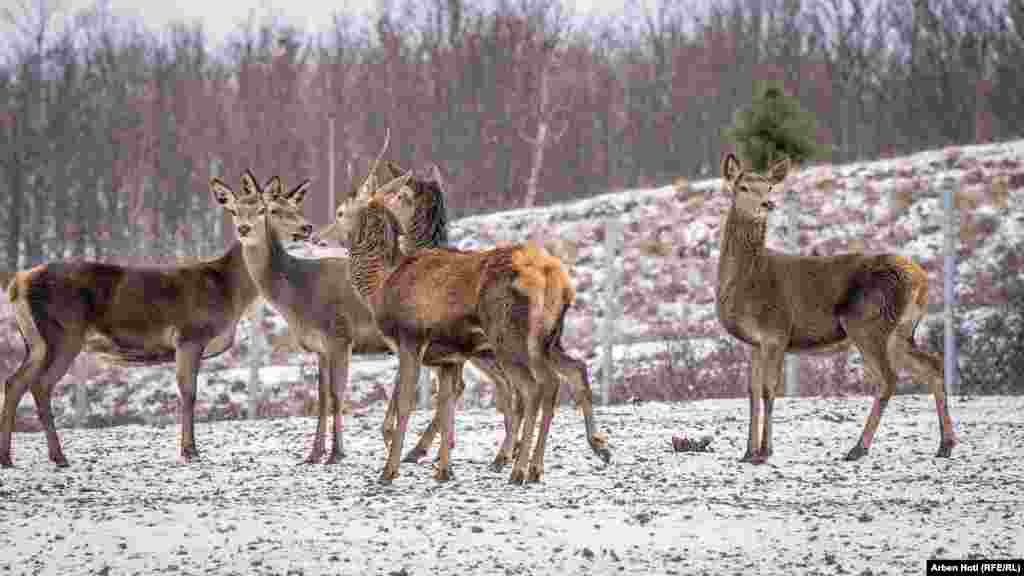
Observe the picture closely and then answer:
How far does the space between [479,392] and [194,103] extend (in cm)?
3821

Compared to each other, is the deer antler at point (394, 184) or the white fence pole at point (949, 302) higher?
the deer antler at point (394, 184)

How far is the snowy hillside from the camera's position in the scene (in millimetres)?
20703

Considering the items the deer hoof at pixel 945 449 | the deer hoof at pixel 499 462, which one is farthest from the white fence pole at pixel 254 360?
the deer hoof at pixel 945 449

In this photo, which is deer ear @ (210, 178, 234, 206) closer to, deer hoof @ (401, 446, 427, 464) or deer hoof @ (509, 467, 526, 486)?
deer hoof @ (401, 446, 427, 464)

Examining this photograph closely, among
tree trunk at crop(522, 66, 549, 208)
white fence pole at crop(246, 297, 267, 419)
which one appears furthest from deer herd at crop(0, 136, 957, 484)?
tree trunk at crop(522, 66, 549, 208)

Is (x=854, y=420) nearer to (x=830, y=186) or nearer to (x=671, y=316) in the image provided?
(x=671, y=316)

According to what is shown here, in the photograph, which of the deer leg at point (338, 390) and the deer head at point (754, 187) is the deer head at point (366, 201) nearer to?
the deer leg at point (338, 390)

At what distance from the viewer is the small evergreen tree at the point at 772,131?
31375mm

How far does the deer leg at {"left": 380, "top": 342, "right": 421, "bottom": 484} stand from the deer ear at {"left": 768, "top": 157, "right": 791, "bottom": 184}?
303 centimetres

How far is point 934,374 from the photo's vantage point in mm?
11312

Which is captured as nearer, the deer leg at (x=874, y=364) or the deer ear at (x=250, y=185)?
the deer leg at (x=874, y=364)

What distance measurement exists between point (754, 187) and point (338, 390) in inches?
140

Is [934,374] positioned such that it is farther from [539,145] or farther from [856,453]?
[539,145]

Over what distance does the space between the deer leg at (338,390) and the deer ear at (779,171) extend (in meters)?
3.57
